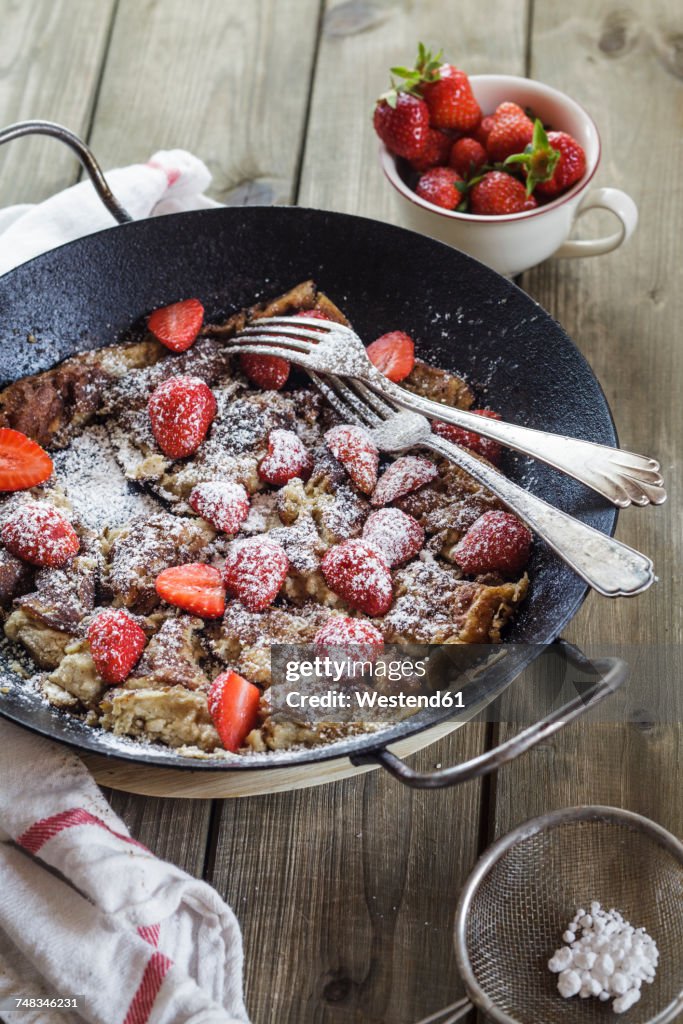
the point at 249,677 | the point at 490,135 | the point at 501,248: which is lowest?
the point at 249,677

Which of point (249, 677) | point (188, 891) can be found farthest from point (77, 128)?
point (188, 891)

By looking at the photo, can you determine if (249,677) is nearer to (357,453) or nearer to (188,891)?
(188,891)

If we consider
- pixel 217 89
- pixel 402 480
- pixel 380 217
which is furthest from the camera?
pixel 217 89

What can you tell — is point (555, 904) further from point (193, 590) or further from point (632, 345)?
point (632, 345)

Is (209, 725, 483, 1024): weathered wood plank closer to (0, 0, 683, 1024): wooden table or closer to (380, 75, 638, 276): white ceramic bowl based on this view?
(0, 0, 683, 1024): wooden table

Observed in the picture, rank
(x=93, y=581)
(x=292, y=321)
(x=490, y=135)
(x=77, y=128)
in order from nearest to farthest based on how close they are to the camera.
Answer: (x=93, y=581)
(x=292, y=321)
(x=490, y=135)
(x=77, y=128)

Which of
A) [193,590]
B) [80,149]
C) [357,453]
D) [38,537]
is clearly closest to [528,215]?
[357,453]

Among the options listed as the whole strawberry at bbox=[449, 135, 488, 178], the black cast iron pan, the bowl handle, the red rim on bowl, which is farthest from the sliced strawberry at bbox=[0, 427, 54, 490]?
the bowl handle

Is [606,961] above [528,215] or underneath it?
underneath
